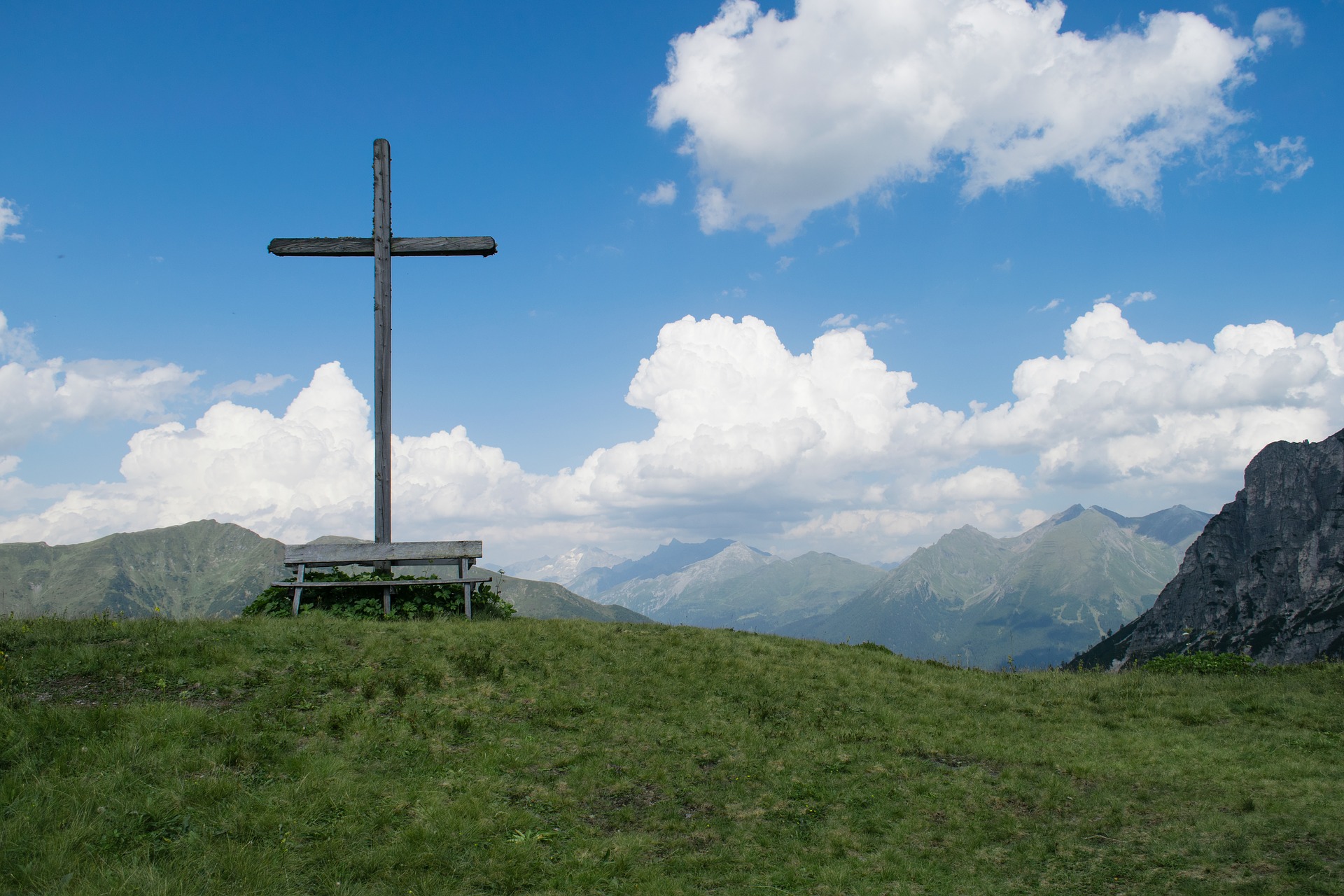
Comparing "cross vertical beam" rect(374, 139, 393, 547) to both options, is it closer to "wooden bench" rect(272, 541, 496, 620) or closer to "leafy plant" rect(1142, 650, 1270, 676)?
"wooden bench" rect(272, 541, 496, 620)

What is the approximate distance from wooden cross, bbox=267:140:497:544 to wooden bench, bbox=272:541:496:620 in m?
1.05

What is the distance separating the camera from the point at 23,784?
9.32 m

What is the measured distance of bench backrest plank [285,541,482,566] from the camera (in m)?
19.4

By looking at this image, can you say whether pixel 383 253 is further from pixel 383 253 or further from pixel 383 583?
pixel 383 583

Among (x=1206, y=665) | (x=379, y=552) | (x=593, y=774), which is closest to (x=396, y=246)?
(x=379, y=552)

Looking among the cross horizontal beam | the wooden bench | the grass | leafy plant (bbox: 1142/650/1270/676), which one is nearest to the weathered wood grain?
the wooden bench

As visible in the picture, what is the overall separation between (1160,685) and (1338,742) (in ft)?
15.5

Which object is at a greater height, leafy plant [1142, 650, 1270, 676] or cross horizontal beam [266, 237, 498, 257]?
cross horizontal beam [266, 237, 498, 257]

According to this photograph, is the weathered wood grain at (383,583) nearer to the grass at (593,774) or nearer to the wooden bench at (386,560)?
the wooden bench at (386,560)

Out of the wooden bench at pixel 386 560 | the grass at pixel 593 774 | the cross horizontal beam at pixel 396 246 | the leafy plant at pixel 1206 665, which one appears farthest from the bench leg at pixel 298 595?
the leafy plant at pixel 1206 665

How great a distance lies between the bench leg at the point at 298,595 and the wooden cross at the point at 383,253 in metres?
2.26

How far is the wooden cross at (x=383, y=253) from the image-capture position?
829 inches

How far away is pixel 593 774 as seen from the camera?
487 inches

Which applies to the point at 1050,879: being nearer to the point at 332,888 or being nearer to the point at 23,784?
the point at 332,888
